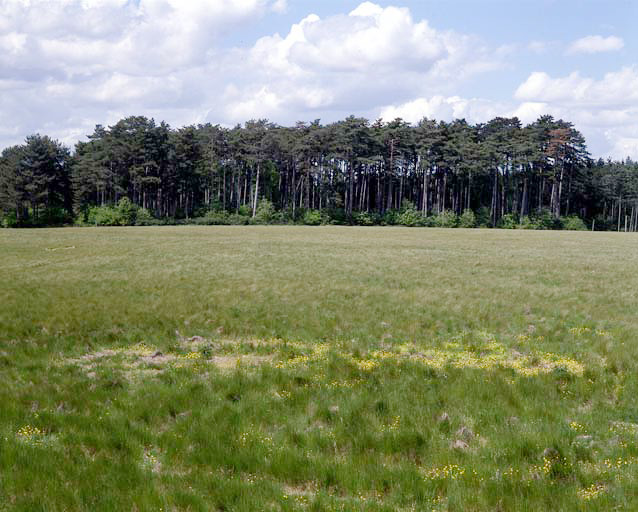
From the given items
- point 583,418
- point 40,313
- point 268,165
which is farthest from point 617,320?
point 268,165

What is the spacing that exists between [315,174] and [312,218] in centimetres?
2208

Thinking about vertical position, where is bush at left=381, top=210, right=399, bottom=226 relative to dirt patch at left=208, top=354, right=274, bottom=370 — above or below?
above

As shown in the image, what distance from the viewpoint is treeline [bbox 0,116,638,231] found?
92938mm

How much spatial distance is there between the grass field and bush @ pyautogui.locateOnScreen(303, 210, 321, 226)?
7522cm

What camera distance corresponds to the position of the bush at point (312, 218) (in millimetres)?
93625

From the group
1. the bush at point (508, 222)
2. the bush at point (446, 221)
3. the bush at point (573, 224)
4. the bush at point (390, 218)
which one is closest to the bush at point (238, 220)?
the bush at point (390, 218)

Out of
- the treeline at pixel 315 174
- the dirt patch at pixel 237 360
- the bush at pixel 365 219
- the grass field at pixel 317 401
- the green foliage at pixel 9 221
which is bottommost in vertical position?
the green foliage at pixel 9 221

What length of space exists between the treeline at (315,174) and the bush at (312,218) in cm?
23

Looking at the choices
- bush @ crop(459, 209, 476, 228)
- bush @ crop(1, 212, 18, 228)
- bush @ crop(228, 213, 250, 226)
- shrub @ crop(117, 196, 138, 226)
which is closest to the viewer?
bush @ crop(1, 212, 18, 228)

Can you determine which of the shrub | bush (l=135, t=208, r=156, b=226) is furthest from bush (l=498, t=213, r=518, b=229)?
the shrub

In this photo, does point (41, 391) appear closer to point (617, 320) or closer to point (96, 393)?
point (96, 393)

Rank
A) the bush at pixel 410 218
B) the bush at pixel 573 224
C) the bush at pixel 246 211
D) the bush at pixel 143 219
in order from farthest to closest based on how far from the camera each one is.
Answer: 1. the bush at pixel 573 224
2. the bush at pixel 246 211
3. the bush at pixel 410 218
4. the bush at pixel 143 219

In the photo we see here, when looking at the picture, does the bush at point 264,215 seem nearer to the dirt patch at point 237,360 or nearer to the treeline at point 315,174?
the treeline at point 315,174

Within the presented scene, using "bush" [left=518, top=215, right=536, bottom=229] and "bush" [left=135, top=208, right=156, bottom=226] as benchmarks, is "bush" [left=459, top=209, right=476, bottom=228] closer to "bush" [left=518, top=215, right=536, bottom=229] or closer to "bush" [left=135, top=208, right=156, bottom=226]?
"bush" [left=518, top=215, right=536, bottom=229]
